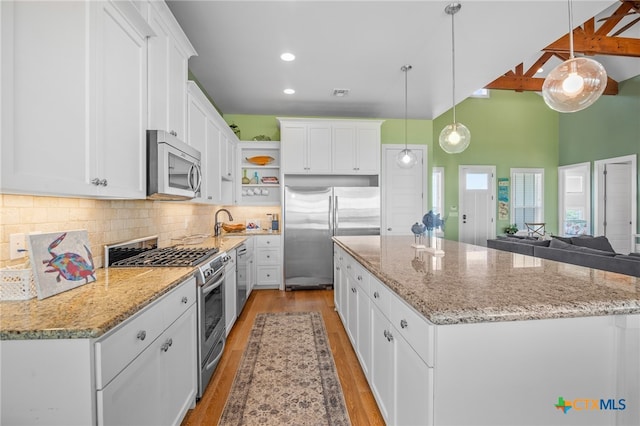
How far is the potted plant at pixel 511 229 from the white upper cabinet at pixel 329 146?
4552mm

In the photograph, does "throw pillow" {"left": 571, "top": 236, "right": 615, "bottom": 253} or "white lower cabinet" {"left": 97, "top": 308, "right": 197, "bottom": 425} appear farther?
"throw pillow" {"left": 571, "top": 236, "right": 615, "bottom": 253}

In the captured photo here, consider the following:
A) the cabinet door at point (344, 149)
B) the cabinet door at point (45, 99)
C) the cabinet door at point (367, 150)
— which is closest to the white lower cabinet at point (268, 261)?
the cabinet door at point (344, 149)

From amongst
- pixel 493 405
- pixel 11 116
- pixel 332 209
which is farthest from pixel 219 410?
pixel 332 209

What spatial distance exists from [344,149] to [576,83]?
301 centimetres

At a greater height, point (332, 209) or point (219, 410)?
point (332, 209)

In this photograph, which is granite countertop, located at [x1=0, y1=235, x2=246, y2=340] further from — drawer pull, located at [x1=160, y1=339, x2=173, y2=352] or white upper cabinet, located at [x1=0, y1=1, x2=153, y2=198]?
white upper cabinet, located at [x1=0, y1=1, x2=153, y2=198]

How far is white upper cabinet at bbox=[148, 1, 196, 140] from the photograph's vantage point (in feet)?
6.14

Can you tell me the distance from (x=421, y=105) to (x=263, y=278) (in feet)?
12.0

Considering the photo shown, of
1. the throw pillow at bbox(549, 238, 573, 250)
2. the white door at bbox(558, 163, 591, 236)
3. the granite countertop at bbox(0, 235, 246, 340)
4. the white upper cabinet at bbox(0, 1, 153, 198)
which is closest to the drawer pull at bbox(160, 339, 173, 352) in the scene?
the granite countertop at bbox(0, 235, 246, 340)

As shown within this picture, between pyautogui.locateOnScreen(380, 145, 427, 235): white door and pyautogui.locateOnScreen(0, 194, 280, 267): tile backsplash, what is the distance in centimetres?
315

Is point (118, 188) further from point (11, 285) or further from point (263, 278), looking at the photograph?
point (263, 278)

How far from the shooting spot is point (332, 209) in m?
4.45

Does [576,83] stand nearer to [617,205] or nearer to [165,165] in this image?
[165,165]

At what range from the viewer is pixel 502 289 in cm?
123
